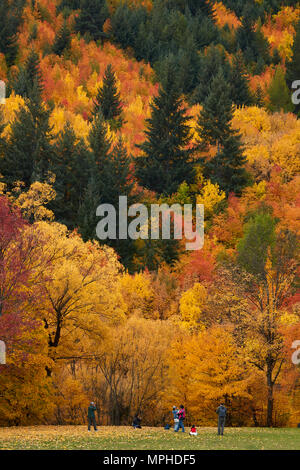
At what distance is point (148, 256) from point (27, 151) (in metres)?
17.6

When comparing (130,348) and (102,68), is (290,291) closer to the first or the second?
(130,348)

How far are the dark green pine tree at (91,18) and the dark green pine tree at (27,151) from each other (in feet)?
230

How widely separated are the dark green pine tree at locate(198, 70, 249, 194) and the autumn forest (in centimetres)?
21

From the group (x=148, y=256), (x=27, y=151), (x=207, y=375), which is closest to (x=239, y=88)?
(x=27, y=151)

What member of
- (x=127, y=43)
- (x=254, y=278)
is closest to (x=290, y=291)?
(x=254, y=278)

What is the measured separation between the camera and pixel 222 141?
7938cm

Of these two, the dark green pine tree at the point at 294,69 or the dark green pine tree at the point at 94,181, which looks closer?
the dark green pine tree at the point at 94,181

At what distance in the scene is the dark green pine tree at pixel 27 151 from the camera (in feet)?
222

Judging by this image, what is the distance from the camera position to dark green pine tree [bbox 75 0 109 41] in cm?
13788

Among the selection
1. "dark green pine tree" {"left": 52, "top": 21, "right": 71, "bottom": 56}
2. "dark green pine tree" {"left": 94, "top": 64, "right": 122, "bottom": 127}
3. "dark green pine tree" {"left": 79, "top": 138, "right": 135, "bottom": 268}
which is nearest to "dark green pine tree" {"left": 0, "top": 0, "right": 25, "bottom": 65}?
"dark green pine tree" {"left": 52, "top": 21, "right": 71, "bottom": 56}

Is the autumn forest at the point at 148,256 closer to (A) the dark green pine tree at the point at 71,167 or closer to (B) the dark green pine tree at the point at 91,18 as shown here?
(A) the dark green pine tree at the point at 71,167

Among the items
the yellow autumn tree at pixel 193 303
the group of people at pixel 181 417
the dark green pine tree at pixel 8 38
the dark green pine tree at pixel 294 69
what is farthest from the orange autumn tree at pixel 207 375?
the dark green pine tree at pixel 8 38
